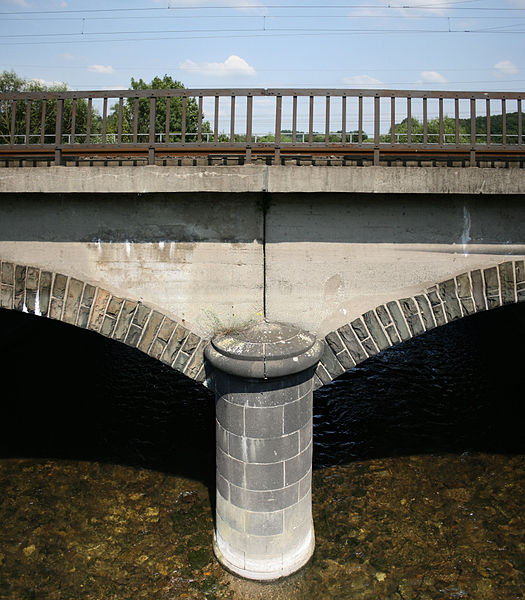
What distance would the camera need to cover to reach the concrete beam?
5.65 meters

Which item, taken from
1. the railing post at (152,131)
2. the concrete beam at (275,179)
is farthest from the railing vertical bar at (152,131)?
the concrete beam at (275,179)

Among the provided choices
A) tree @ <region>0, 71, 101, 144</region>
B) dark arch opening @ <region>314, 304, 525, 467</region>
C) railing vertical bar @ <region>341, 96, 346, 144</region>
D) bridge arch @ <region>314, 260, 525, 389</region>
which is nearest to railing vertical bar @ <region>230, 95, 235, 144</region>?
railing vertical bar @ <region>341, 96, 346, 144</region>

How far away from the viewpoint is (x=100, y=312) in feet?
20.2

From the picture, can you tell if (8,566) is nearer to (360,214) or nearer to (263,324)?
(263,324)

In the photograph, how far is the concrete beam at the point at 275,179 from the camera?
5.65m

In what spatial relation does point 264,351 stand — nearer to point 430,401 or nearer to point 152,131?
point 152,131

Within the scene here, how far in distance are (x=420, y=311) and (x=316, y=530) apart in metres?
3.35

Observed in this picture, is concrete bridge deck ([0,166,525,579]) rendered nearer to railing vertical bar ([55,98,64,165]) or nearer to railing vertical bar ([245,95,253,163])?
railing vertical bar ([55,98,64,165])

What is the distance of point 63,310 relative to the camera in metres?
6.12

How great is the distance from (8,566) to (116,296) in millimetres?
3609

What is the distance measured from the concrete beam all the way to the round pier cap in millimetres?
1596

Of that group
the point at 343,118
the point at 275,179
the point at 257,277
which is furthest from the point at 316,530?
the point at 343,118

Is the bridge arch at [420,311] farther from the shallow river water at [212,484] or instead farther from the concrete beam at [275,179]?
the shallow river water at [212,484]

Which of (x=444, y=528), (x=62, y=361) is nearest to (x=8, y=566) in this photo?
(x=444, y=528)
